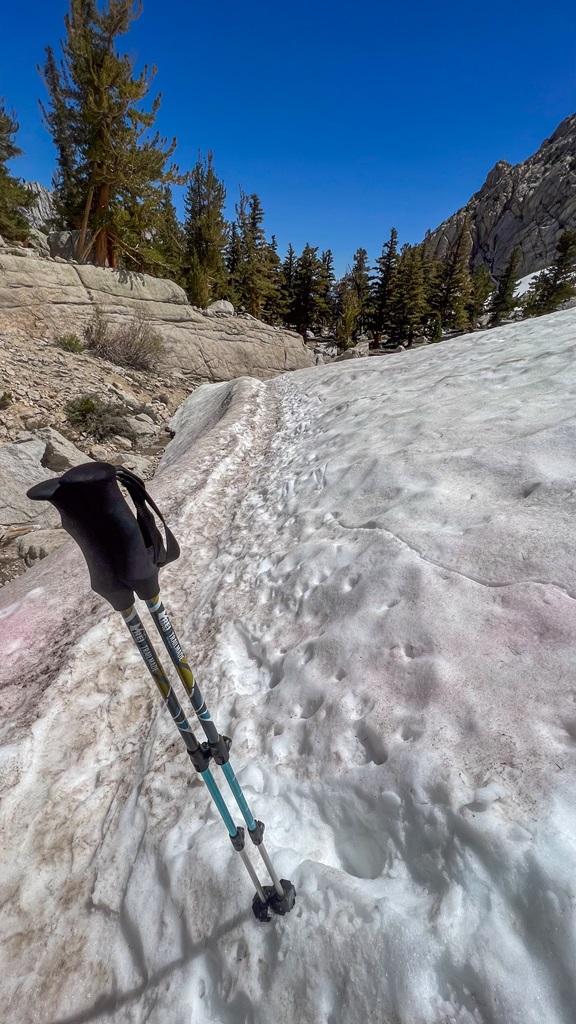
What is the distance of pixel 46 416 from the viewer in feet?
31.3

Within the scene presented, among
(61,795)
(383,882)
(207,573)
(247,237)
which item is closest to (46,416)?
(207,573)

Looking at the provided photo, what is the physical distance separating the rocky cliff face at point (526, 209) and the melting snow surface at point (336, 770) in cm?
8486

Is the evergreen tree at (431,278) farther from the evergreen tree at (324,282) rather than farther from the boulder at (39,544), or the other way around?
the boulder at (39,544)

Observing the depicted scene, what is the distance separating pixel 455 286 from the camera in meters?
41.5

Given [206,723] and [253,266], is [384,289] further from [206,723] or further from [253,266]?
[206,723]

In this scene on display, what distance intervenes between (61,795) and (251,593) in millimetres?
2127

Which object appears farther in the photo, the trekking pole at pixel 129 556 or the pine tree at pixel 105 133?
the pine tree at pixel 105 133

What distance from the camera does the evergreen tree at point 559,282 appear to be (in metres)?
38.2

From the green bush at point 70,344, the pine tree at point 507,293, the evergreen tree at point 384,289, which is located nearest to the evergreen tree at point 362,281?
the evergreen tree at point 384,289

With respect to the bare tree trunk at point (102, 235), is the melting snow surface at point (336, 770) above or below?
below

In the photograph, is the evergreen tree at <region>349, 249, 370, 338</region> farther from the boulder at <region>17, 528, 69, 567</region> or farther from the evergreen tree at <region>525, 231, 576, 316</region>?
the boulder at <region>17, 528, 69, 567</region>

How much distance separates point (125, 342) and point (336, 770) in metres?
16.2

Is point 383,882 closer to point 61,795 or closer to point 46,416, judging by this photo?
point 61,795

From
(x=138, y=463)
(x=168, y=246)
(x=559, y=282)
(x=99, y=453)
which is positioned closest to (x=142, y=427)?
(x=138, y=463)
